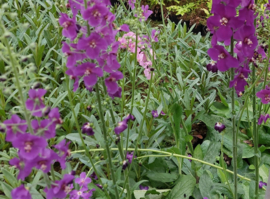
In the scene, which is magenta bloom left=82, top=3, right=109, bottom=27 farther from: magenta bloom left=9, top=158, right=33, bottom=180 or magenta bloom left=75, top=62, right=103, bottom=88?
magenta bloom left=9, top=158, right=33, bottom=180

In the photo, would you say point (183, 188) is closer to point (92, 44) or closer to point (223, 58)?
point (223, 58)

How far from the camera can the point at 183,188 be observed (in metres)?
1.84

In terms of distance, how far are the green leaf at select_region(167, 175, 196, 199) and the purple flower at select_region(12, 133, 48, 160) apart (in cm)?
131

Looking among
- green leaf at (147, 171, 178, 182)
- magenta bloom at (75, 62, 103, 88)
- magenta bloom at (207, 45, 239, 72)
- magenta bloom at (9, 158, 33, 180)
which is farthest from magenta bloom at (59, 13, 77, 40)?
green leaf at (147, 171, 178, 182)

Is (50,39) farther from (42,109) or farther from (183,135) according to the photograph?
(42,109)

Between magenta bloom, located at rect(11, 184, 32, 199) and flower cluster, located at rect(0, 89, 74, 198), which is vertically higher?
flower cluster, located at rect(0, 89, 74, 198)

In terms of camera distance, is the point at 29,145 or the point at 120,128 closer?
the point at 29,145

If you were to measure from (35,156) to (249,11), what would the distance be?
3.11 feet

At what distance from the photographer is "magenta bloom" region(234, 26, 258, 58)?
1.12 m

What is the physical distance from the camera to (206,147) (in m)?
2.20

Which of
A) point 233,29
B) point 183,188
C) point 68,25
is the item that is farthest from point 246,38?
point 183,188

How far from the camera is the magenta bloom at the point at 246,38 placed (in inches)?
43.9

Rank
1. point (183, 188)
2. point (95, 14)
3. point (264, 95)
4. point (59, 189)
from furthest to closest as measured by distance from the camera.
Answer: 1. point (183, 188)
2. point (264, 95)
3. point (95, 14)
4. point (59, 189)

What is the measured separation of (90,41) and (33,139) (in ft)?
1.36
